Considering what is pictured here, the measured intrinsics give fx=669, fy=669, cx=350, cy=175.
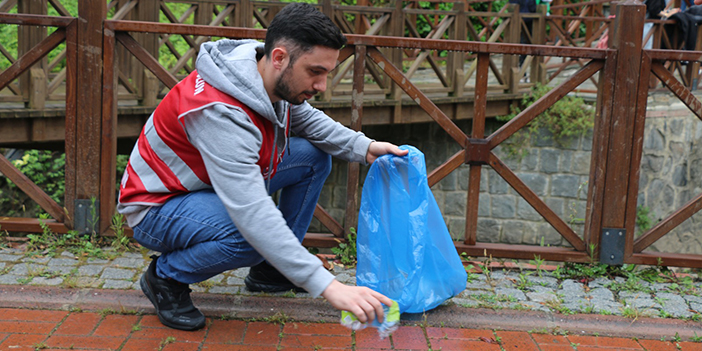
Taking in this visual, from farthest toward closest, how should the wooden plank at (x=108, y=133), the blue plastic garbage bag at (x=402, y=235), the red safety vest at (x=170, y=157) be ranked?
1. the wooden plank at (x=108, y=133)
2. the blue plastic garbage bag at (x=402, y=235)
3. the red safety vest at (x=170, y=157)

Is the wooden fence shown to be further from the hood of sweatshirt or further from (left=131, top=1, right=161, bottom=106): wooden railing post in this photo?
(left=131, top=1, right=161, bottom=106): wooden railing post

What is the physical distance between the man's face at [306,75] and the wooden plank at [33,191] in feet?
6.38

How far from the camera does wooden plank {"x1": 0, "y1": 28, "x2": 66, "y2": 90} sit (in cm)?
354

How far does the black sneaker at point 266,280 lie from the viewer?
10.4ft

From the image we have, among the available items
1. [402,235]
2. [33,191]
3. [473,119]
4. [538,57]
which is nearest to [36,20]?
[33,191]

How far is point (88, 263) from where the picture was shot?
3.46m

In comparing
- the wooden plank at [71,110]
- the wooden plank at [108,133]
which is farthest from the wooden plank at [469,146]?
the wooden plank at [71,110]

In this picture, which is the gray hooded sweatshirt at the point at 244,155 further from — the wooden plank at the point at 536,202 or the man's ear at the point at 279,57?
the wooden plank at the point at 536,202

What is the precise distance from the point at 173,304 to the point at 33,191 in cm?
150

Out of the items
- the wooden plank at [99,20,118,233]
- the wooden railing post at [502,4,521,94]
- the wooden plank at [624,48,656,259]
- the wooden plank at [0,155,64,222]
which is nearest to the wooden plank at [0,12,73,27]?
the wooden plank at [99,20,118,233]

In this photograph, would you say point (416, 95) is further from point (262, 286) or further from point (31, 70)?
point (31, 70)

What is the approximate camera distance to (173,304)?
2.75 meters

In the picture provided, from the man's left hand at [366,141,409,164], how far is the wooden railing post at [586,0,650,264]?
57.5 inches

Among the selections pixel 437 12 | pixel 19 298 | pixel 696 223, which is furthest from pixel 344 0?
pixel 19 298
